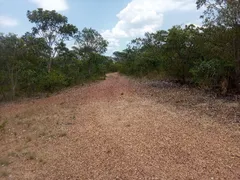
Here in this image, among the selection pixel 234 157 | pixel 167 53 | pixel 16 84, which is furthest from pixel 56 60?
pixel 234 157

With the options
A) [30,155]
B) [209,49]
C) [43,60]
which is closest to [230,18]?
[209,49]

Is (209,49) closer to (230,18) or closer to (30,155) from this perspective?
(230,18)

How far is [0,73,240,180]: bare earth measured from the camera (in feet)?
14.0

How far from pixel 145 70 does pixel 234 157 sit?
63.6 feet

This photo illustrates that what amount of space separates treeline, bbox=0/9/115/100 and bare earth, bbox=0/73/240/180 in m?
5.50

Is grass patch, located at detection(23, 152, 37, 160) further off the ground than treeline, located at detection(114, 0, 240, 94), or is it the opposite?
treeline, located at detection(114, 0, 240, 94)

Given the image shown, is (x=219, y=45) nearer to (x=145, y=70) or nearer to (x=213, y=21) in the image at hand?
(x=213, y=21)

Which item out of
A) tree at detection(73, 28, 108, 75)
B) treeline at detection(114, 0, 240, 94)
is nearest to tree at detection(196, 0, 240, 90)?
treeline at detection(114, 0, 240, 94)

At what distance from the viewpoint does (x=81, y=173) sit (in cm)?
434

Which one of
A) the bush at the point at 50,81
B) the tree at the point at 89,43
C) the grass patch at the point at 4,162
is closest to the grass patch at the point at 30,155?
the grass patch at the point at 4,162

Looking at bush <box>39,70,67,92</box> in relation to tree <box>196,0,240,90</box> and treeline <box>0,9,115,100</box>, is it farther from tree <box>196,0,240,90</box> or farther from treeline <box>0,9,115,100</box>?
tree <box>196,0,240,90</box>

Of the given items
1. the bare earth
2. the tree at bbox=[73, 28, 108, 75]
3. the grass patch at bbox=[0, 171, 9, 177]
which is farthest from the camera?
the tree at bbox=[73, 28, 108, 75]

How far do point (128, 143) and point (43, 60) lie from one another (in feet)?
47.0

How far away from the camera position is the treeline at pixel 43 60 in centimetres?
1373
